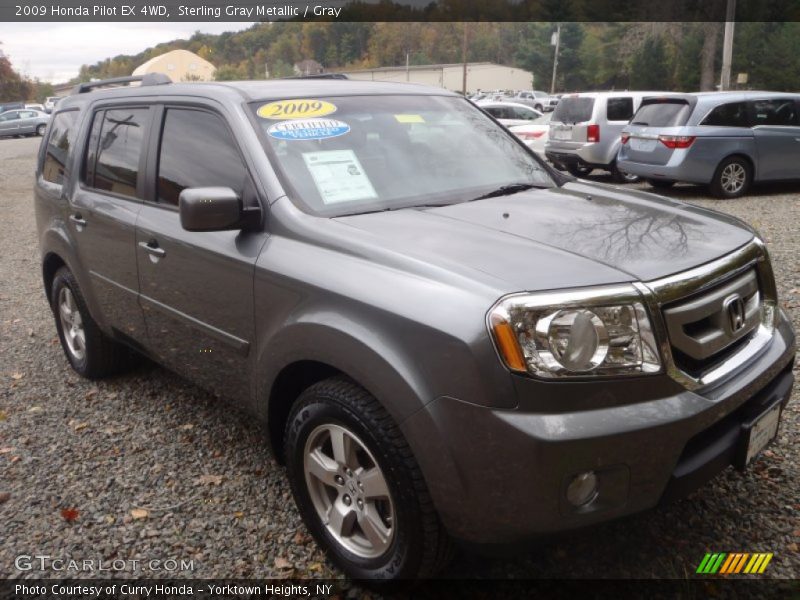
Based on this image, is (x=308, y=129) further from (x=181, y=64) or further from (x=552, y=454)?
(x=181, y=64)

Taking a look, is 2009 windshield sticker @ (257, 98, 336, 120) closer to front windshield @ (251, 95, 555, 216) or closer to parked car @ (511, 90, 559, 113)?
front windshield @ (251, 95, 555, 216)

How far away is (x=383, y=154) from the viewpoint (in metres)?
3.15

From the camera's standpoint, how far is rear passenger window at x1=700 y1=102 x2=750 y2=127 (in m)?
10.6

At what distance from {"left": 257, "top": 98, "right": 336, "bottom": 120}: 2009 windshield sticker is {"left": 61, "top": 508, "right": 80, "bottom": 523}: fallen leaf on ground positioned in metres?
1.98

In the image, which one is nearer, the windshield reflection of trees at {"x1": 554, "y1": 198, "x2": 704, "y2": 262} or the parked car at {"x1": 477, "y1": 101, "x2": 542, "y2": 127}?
the windshield reflection of trees at {"x1": 554, "y1": 198, "x2": 704, "y2": 262}

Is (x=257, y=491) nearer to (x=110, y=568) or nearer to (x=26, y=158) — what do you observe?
(x=110, y=568)

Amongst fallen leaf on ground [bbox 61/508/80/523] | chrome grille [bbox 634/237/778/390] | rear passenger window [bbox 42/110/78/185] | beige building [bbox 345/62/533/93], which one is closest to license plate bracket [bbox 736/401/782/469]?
chrome grille [bbox 634/237/778/390]

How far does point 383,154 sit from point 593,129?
34.8 ft

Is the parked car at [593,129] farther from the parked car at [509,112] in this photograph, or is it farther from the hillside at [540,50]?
the hillside at [540,50]

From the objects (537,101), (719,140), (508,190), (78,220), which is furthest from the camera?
(537,101)

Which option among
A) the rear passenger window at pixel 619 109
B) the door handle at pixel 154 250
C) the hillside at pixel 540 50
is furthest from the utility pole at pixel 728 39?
the door handle at pixel 154 250

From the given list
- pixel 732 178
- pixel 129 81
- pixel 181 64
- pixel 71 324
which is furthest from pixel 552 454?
pixel 181 64

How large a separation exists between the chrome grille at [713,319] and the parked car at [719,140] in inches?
344

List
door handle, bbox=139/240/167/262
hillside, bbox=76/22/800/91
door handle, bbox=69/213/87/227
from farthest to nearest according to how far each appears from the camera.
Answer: hillside, bbox=76/22/800/91 → door handle, bbox=69/213/87/227 → door handle, bbox=139/240/167/262
